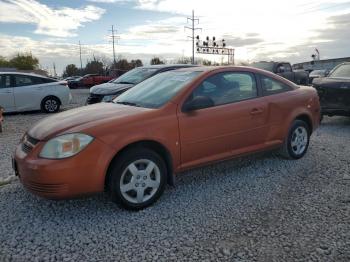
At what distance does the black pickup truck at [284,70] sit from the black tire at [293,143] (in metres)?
11.5

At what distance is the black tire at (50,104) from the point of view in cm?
1291

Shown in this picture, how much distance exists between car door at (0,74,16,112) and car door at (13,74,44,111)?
0.50 ft

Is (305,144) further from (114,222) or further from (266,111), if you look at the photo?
(114,222)

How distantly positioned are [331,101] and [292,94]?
371 centimetres

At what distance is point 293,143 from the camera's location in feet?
19.4

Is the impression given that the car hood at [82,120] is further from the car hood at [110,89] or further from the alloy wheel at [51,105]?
the alloy wheel at [51,105]

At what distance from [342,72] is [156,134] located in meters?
7.62

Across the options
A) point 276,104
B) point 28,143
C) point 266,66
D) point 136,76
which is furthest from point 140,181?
point 266,66

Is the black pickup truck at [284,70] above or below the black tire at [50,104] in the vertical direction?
above

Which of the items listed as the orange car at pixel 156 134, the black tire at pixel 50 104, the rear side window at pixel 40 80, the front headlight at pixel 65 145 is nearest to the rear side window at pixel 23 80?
the rear side window at pixel 40 80

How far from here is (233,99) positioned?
197 inches

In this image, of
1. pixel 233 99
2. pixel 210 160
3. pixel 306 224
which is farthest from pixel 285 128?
pixel 306 224

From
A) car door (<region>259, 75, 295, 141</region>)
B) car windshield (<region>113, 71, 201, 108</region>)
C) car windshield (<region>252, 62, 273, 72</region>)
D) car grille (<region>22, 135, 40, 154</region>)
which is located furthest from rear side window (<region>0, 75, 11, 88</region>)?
car windshield (<region>252, 62, 273, 72</region>)

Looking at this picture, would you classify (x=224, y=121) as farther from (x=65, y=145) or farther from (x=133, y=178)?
(x=65, y=145)
